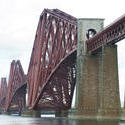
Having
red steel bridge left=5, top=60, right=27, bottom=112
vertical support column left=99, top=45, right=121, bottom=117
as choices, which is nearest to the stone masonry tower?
vertical support column left=99, top=45, right=121, bottom=117

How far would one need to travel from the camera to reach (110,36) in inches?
2373

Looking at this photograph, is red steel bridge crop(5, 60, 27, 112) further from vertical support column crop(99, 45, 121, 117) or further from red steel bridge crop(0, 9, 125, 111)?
vertical support column crop(99, 45, 121, 117)

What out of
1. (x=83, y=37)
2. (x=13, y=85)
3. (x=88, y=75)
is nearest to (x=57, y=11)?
(x=83, y=37)

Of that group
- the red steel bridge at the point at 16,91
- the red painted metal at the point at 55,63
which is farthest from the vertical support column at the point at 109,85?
the red steel bridge at the point at 16,91

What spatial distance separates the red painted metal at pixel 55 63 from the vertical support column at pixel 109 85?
22.1 metres

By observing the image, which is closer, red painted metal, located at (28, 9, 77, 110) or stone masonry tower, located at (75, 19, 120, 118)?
stone masonry tower, located at (75, 19, 120, 118)

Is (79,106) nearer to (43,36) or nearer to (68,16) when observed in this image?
(68,16)

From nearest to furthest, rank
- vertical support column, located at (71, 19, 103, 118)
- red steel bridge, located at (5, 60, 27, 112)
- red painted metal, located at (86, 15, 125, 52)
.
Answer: red painted metal, located at (86, 15, 125, 52), vertical support column, located at (71, 19, 103, 118), red steel bridge, located at (5, 60, 27, 112)

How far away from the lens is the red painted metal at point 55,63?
83.6 metres

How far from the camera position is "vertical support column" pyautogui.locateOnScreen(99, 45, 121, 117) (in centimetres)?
5656

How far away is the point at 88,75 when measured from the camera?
6650 cm

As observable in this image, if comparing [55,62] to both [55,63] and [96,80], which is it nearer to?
[55,63]

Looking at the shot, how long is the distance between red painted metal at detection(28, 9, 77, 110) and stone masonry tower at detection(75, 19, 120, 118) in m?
9.48

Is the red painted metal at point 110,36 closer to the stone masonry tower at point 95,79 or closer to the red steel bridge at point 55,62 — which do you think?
the stone masonry tower at point 95,79
